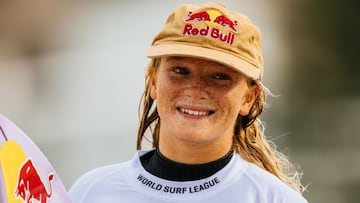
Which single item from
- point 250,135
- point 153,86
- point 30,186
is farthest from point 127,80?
point 30,186

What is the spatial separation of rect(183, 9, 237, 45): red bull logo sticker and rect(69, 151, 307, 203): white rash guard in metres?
0.26

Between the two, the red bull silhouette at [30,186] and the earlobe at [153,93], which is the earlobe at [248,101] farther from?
the red bull silhouette at [30,186]

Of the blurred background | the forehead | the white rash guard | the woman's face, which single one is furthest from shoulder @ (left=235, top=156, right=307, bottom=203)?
the blurred background

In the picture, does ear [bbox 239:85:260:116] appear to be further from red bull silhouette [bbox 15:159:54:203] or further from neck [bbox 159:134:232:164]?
red bull silhouette [bbox 15:159:54:203]

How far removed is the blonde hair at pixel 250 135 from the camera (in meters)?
2.08

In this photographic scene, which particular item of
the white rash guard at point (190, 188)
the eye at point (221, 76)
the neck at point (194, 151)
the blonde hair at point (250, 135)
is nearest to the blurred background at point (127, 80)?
the blonde hair at point (250, 135)

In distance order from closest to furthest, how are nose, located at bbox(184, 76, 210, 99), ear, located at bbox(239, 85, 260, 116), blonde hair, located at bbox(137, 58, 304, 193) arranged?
nose, located at bbox(184, 76, 210, 99) → ear, located at bbox(239, 85, 260, 116) → blonde hair, located at bbox(137, 58, 304, 193)

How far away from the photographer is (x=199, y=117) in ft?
6.17

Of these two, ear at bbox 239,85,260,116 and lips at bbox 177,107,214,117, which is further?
ear at bbox 239,85,260,116

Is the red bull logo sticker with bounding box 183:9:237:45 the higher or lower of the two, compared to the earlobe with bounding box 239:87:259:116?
higher

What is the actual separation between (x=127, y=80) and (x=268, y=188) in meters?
3.35

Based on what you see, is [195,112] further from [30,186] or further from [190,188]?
[30,186]

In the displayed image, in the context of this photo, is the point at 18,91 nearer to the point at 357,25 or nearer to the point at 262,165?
the point at 357,25

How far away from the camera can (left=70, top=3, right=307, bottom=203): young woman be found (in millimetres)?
1882
